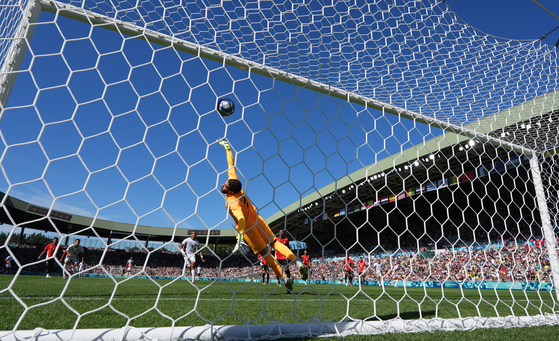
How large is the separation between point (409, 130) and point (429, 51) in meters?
1.60

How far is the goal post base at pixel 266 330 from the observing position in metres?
1.26

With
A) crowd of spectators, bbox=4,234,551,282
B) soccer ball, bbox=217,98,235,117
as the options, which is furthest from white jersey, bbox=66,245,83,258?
soccer ball, bbox=217,98,235,117

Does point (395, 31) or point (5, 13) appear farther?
point (395, 31)

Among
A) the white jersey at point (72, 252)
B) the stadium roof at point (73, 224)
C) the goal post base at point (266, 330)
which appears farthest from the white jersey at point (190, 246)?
the stadium roof at point (73, 224)

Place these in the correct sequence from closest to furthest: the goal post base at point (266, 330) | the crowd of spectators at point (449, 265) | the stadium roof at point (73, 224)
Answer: the goal post base at point (266, 330)
the crowd of spectators at point (449, 265)
the stadium roof at point (73, 224)

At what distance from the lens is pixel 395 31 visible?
3713mm

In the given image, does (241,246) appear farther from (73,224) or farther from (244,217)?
(73,224)

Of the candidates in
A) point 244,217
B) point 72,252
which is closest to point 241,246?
point 244,217

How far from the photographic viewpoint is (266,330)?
5.03 feet

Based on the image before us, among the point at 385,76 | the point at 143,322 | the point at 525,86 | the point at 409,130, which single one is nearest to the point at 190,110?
the point at 143,322

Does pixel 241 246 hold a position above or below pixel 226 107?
below

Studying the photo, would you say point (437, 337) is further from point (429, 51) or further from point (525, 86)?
point (525, 86)

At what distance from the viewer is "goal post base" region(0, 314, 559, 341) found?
1.26 m

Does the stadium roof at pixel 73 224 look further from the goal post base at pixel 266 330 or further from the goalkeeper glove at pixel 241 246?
the goal post base at pixel 266 330
